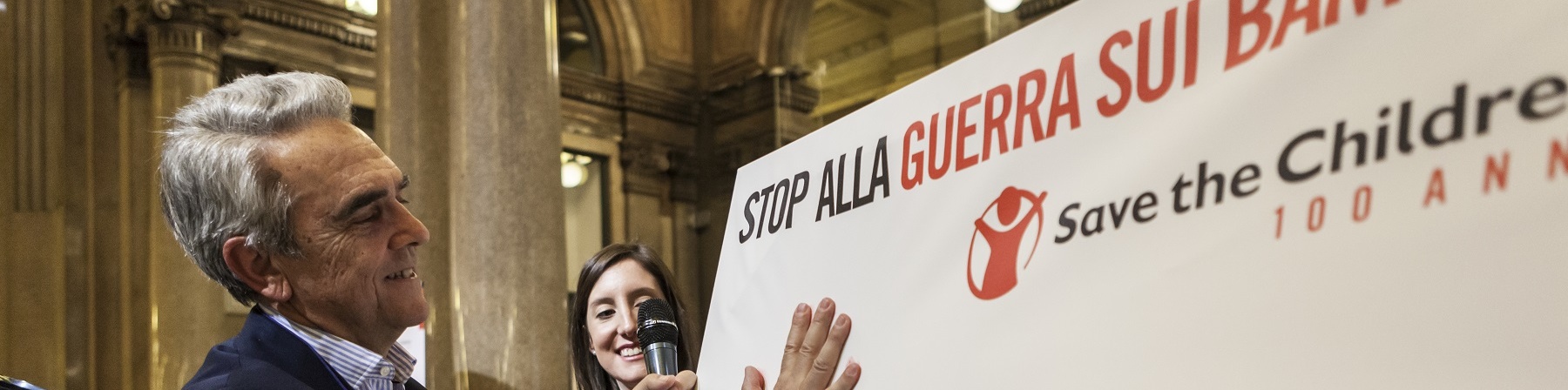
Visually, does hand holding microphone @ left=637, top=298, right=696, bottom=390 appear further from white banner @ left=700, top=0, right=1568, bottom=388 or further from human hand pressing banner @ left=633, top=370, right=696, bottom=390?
white banner @ left=700, top=0, right=1568, bottom=388

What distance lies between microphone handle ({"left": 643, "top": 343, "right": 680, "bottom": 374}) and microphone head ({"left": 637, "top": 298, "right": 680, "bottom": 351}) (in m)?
0.02

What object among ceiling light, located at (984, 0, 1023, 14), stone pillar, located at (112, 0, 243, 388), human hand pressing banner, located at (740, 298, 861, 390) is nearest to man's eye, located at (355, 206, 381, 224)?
human hand pressing banner, located at (740, 298, 861, 390)

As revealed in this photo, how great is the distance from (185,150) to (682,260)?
10931 millimetres

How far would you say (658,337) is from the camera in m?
2.68

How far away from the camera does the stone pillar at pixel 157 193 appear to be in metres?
7.71

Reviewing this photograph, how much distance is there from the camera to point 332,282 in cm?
185

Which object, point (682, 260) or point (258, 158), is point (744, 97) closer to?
point (682, 260)

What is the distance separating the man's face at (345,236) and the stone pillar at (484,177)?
12.1 ft

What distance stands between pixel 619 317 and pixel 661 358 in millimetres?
566

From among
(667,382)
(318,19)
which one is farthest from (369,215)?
(318,19)

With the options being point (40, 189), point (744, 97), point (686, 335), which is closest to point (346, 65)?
point (40, 189)

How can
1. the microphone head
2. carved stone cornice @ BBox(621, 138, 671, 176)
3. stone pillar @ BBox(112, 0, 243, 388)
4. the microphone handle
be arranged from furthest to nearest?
1. carved stone cornice @ BBox(621, 138, 671, 176)
2. stone pillar @ BBox(112, 0, 243, 388)
3. the microphone head
4. the microphone handle

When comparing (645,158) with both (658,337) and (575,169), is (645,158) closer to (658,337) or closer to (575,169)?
(575,169)

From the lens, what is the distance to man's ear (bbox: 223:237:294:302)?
1.81 m
